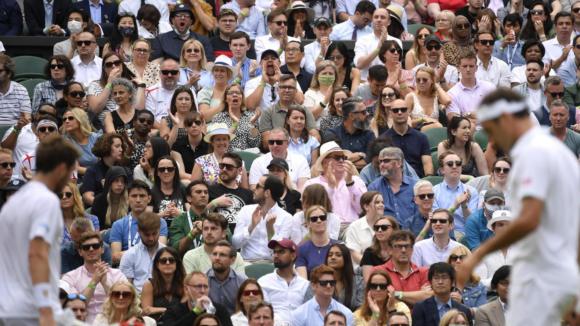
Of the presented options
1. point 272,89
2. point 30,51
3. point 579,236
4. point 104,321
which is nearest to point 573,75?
point 272,89

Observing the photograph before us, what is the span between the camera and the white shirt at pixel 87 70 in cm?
1884

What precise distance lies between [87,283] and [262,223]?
2.00m

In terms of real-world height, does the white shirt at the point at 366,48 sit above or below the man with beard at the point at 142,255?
above

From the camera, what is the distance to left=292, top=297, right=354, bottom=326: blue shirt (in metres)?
14.0

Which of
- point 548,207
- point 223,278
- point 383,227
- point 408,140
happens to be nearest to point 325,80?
point 408,140

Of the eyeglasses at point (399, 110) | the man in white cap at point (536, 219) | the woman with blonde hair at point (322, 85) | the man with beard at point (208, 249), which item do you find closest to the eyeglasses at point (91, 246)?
the man with beard at point (208, 249)

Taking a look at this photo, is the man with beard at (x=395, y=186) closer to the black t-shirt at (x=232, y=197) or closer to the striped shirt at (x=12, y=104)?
the black t-shirt at (x=232, y=197)

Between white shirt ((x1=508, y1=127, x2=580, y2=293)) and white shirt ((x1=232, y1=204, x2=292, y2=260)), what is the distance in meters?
6.66

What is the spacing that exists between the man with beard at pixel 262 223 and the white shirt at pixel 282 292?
30.1 inches

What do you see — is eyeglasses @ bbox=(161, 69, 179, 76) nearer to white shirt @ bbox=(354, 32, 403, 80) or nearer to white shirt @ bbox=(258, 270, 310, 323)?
white shirt @ bbox=(354, 32, 403, 80)

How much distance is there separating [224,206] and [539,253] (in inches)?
287

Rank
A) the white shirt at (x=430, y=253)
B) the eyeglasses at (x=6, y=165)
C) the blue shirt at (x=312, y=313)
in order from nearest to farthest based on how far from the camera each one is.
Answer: the blue shirt at (x=312, y=313)
the white shirt at (x=430, y=253)
the eyeglasses at (x=6, y=165)

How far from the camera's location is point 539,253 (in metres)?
8.80

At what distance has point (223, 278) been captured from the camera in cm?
1448
